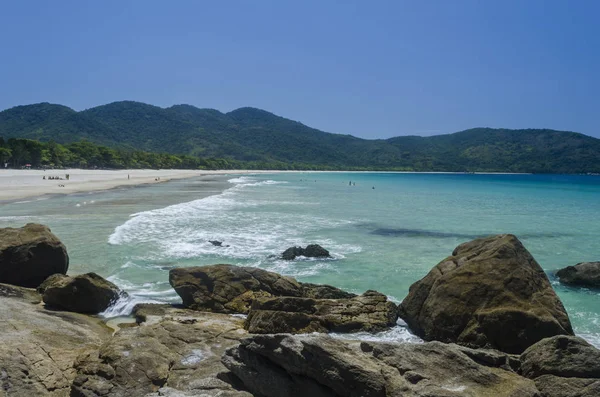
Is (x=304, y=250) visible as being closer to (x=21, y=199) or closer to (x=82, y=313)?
(x=82, y=313)

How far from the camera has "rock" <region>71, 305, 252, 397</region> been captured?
6.15 m

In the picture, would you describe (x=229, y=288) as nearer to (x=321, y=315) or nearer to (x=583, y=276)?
(x=321, y=315)

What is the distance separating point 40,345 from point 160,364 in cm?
202

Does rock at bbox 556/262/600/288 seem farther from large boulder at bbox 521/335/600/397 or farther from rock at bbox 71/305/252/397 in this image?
rock at bbox 71/305/252/397

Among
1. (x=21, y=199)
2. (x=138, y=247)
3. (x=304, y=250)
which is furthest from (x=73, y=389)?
(x=21, y=199)

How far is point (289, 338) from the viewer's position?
6074 mm

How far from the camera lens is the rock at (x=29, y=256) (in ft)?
40.4

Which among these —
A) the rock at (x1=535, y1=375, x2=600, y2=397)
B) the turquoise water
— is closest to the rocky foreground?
the rock at (x1=535, y1=375, x2=600, y2=397)

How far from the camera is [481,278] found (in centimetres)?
997

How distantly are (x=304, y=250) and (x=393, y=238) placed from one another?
7.77m

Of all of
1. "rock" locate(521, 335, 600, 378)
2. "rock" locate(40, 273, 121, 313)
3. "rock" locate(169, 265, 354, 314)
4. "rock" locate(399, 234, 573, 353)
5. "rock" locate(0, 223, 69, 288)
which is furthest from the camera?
"rock" locate(0, 223, 69, 288)

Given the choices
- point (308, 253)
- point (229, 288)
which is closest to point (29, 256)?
point (229, 288)

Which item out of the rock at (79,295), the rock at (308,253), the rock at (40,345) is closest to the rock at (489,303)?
the rock at (40,345)

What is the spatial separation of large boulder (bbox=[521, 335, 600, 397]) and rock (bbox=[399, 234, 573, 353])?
230 centimetres
